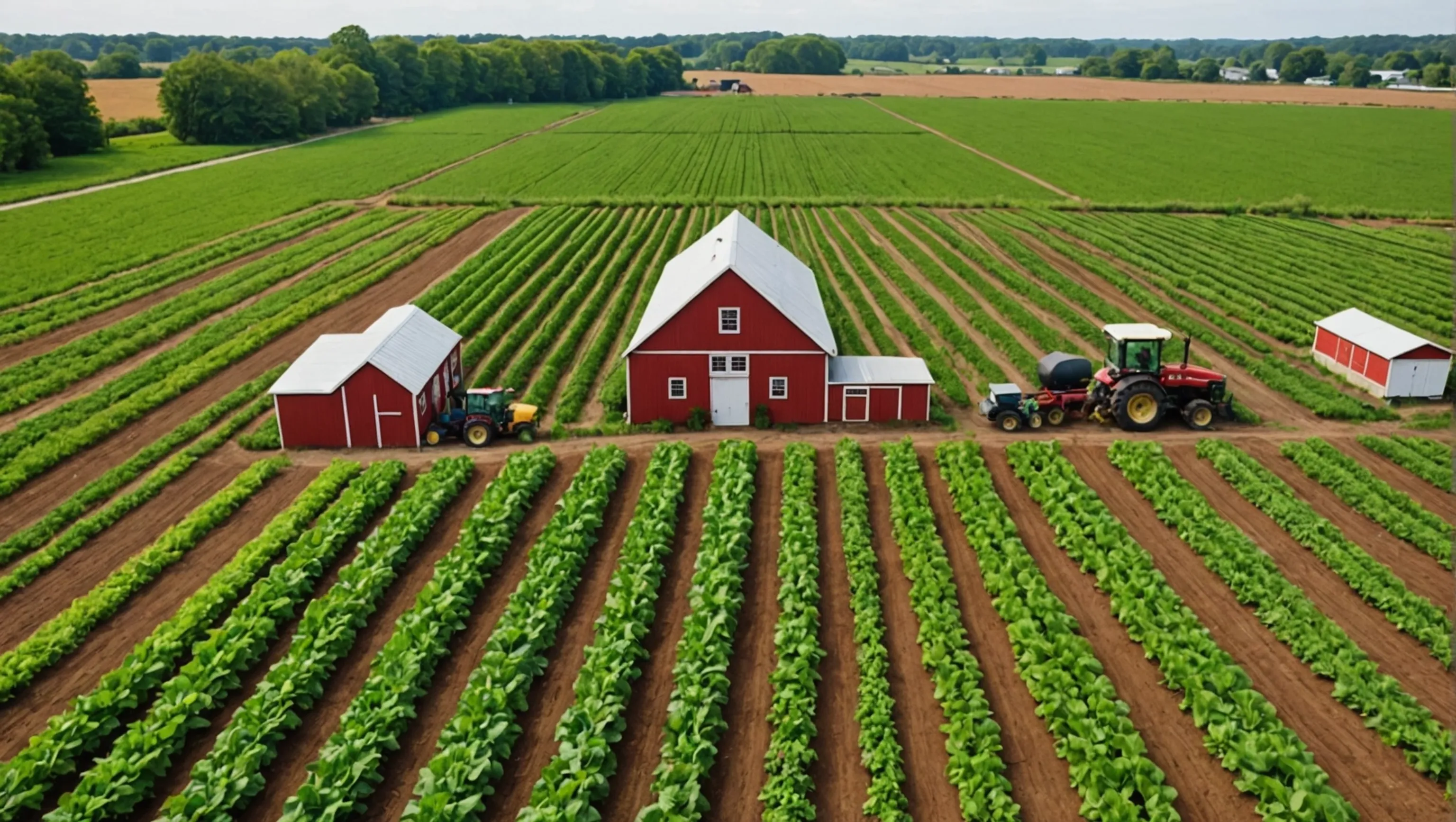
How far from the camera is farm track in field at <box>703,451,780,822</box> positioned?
44.5 feet

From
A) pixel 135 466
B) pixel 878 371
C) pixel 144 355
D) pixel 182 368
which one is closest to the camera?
pixel 135 466

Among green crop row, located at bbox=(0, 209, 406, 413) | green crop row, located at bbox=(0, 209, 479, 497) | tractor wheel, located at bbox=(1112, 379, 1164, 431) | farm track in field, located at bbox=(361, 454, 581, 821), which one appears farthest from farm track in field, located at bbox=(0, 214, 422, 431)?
tractor wheel, located at bbox=(1112, 379, 1164, 431)

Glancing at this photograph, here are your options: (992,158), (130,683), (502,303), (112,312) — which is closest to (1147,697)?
(130,683)

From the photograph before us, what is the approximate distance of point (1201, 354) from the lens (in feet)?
111

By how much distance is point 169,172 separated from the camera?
258 feet

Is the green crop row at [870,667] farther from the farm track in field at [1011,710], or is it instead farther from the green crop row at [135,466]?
the green crop row at [135,466]

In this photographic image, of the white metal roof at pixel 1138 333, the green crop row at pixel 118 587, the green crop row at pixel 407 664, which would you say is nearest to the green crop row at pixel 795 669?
the green crop row at pixel 407 664

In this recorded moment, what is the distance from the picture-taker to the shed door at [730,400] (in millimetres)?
27797

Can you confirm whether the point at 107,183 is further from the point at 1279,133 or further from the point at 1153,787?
the point at 1279,133

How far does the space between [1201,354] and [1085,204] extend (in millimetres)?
30778

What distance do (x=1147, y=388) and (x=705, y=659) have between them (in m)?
16.8

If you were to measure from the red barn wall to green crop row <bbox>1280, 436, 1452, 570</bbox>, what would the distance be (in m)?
12.8

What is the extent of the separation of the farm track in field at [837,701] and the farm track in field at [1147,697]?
162 inches

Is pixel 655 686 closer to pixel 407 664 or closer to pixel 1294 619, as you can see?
pixel 407 664
